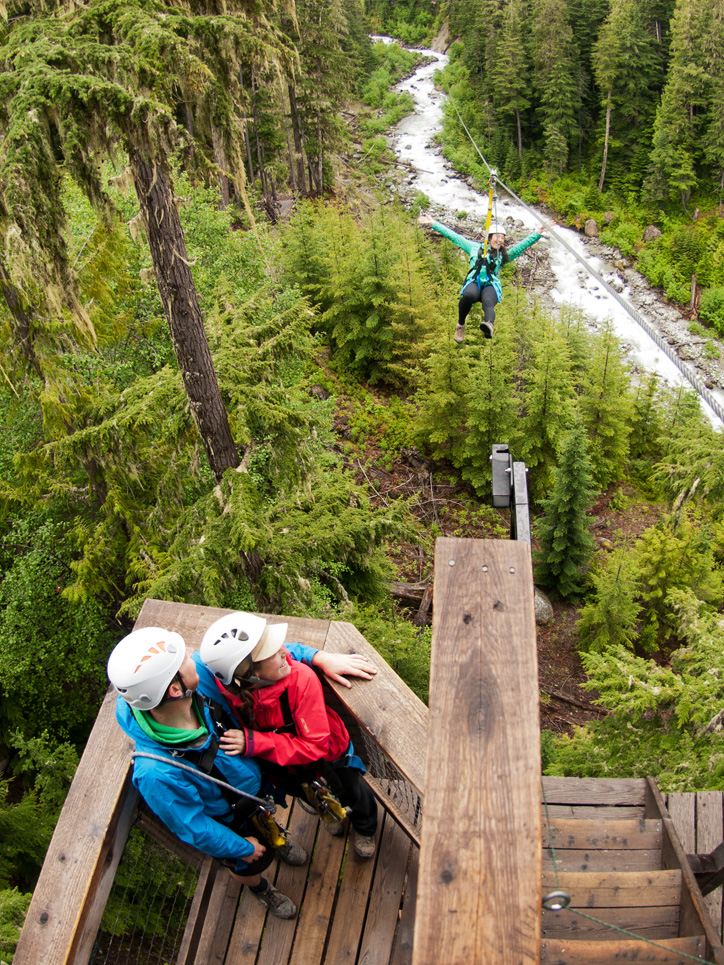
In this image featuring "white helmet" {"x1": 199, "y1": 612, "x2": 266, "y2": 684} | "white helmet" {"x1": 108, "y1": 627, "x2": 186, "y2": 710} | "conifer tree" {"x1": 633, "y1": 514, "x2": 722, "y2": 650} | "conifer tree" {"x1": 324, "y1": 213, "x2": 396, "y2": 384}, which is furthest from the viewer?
"conifer tree" {"x1": 324, "y1": 213, "x2": 396, "y2": 384}

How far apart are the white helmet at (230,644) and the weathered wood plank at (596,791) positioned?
3953mm

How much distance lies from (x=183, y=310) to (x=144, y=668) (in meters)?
4.48

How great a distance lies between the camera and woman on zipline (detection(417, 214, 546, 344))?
10.1 metres

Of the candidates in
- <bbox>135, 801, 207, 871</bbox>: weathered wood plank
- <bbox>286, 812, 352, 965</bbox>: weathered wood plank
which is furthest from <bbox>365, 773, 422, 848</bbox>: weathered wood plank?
<bbox>135, 801, 207, 871</bbox>: weathered wood plank

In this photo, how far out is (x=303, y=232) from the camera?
→ 2077cm

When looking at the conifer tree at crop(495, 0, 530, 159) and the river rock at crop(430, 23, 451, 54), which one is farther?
the river rock at crop(430, 23, 451, 54)

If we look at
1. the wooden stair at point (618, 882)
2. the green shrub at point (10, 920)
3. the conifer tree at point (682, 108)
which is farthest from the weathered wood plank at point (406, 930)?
the conifer tree at point (682, 108)

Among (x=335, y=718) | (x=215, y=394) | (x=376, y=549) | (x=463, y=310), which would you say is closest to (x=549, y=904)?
(x=335, y=718)

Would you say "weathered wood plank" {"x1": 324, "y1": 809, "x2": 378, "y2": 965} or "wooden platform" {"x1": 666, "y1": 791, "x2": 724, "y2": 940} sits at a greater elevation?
"weathered wood plank" {"x1": 324, "y1": 809, "x2": 378, "y2": 965}

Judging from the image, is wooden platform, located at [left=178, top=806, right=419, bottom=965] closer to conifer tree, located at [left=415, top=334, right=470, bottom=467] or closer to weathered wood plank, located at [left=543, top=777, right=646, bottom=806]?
weathered wood plank, located at [left=543, top=777, right=646, bottom=806]

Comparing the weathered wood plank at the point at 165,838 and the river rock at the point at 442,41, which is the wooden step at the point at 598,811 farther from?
the river rock at the point at 442,41

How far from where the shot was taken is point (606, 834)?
15.4 ft

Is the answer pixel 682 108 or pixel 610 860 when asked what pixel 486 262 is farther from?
pixel 682 108

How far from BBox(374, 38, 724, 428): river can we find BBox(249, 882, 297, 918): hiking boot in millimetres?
23184
